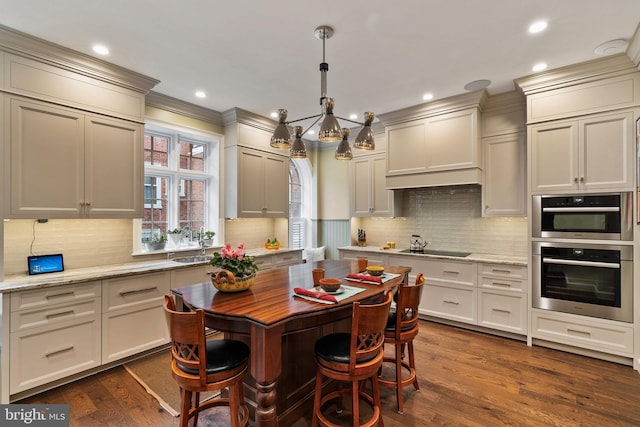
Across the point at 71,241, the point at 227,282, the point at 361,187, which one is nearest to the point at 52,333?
the point at 71,241

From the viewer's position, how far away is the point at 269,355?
1508 millimetres

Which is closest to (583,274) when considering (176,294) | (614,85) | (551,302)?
(551,302)

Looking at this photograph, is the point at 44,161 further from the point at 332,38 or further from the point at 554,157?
the point at 554,157

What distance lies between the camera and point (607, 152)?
291cm

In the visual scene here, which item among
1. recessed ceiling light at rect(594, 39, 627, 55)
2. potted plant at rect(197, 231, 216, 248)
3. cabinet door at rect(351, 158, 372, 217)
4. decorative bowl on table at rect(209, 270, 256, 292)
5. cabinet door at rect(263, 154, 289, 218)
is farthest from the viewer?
cabinet door at rect(351, 158, 372, 217)

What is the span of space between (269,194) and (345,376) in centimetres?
326

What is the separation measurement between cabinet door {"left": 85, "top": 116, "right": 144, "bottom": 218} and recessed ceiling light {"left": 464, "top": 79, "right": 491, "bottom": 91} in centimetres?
359

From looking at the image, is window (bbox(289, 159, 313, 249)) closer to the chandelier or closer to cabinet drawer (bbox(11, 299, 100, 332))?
the chandelier

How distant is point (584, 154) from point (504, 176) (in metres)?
0.80

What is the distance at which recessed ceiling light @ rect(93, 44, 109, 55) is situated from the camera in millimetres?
2598

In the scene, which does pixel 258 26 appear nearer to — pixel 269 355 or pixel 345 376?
pixel 269 355

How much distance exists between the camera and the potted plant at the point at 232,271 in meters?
2.00

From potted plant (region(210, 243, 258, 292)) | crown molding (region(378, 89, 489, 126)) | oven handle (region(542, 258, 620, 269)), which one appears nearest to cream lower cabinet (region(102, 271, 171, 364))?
potted plant (region(210, 243, 258, 292))

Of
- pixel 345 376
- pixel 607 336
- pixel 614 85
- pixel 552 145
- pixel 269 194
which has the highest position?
pixel 614 85
